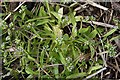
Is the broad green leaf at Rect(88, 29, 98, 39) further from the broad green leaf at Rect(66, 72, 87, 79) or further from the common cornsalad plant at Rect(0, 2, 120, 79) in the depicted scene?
the broad green leaf at Rect(66, 72, 87, 79)

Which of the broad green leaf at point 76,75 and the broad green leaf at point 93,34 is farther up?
the broad green leaf at point 93,34

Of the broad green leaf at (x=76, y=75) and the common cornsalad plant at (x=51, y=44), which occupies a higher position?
the common cornsalad plant at (x=51, y=44)

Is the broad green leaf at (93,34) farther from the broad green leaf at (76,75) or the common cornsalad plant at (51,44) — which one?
the broad green leaf at (76,75)

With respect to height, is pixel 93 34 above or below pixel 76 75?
above

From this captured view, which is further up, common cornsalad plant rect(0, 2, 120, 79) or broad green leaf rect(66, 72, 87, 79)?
common cornsalad plant rect(0, 2, 120, 79)

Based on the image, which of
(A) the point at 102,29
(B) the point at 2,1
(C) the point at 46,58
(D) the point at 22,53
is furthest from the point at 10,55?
(A) the point at 102,29

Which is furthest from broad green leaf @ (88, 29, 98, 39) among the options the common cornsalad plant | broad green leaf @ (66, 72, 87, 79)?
broad green leaf @ (66, 72, 87, 79)

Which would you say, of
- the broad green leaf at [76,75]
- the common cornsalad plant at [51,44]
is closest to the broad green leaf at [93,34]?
the common cornsalad plant at [51,44]

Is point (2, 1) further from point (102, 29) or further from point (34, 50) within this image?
point (102, 29)
